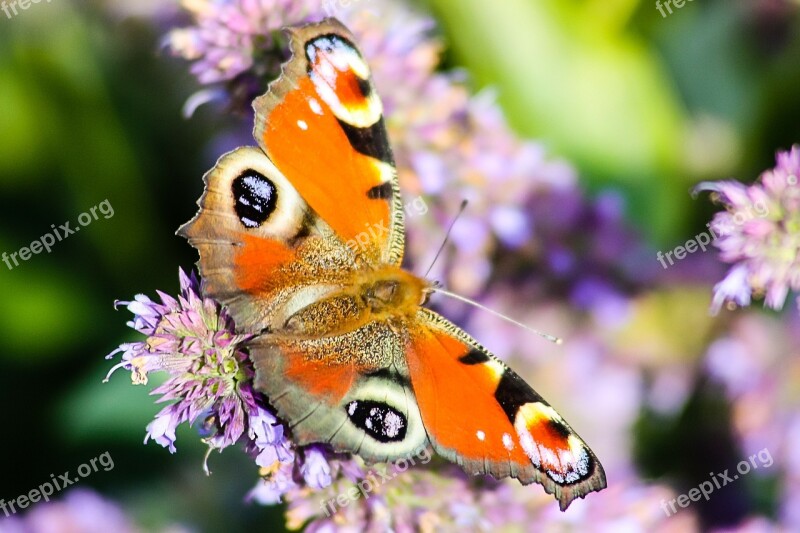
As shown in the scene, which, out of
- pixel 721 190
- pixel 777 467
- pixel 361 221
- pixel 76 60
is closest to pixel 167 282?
pixel 76 60

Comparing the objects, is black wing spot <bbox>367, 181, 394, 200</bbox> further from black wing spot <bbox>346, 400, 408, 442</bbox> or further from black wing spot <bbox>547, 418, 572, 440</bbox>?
black wing spot <bbox>547, 418, 572, 440</bbox>

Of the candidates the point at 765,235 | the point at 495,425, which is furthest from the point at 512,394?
the point at 765,235

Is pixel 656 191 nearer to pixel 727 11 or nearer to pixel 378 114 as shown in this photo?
pixel 727 11

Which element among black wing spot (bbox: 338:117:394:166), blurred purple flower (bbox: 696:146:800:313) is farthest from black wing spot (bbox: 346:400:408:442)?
blurred purple flower (bbox: 696:146:800:313)

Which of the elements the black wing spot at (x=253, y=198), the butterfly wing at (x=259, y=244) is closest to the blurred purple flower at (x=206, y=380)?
the butterfly wing at (x=259, y=244)

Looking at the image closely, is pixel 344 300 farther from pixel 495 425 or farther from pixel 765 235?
pixel 765 235
